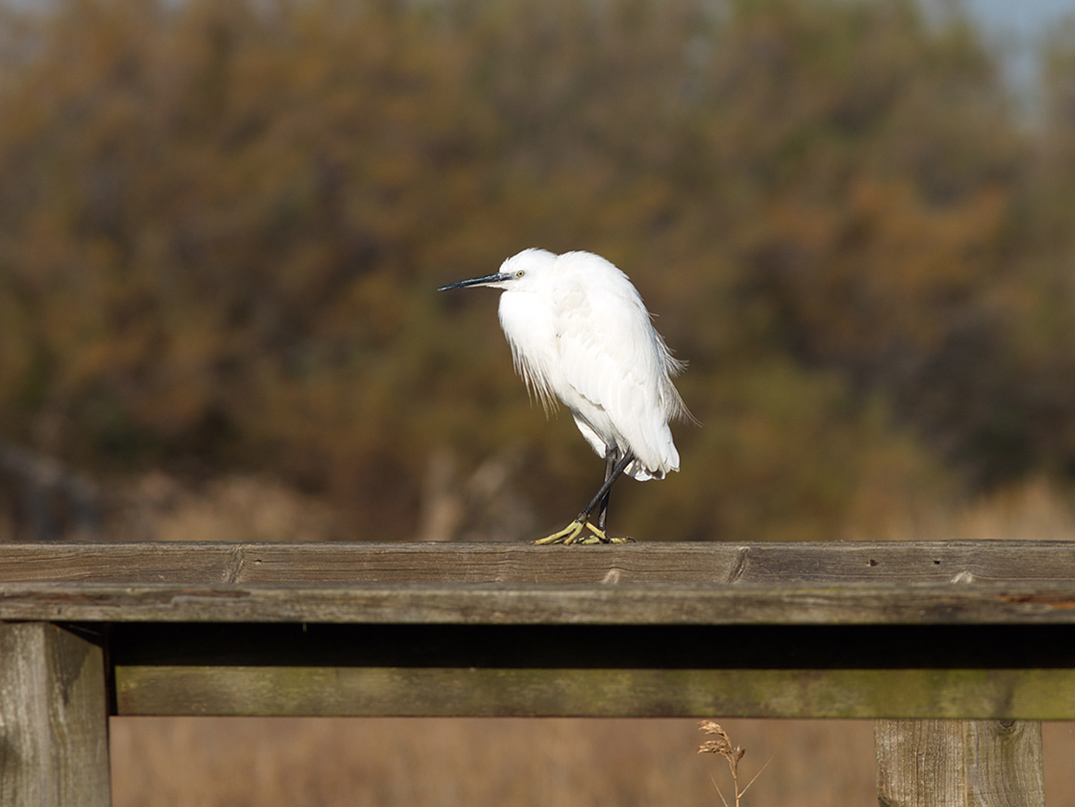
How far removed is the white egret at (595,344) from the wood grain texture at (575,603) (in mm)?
2339

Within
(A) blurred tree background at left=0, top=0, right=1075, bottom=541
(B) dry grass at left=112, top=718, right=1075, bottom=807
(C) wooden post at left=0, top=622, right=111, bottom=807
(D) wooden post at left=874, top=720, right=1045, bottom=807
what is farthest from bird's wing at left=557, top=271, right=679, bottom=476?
(A) blurred tree background at left=0, top=0, right=1075, bottom=541

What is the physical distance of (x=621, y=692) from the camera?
5.19 feet

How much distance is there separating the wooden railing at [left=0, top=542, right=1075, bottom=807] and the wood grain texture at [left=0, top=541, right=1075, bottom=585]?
0.35 m

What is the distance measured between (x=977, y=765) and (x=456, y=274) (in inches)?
557

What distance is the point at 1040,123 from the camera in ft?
77.0

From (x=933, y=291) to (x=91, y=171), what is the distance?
459 inches

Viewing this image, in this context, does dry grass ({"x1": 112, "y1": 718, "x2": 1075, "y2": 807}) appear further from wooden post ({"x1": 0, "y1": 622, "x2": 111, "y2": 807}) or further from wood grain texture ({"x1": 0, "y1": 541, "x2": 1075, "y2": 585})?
wooden post ({"x1": 0, "y1": 622, "x2": 111, "y2": 807})

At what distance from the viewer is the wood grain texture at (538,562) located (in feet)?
6.50

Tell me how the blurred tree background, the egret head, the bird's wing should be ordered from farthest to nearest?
the blurred tree background
the egret head
the bird's wing

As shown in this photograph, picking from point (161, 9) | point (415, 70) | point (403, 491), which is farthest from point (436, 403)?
point (161, 9)

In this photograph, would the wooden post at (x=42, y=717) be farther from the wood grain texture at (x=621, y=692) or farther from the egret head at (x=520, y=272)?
the egret head at (x=520, y=272)

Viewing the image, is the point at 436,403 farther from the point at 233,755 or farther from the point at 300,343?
the point at 233,755

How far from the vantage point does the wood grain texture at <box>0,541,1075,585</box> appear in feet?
6.50

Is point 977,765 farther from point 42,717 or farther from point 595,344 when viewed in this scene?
point 595,344
